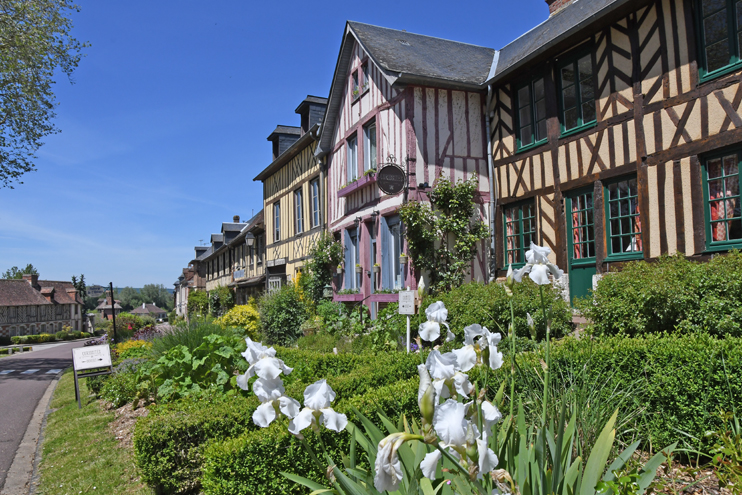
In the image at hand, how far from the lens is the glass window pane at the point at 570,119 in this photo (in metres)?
8.98

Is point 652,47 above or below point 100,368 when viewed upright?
above

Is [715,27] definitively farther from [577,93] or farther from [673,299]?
[673,299]

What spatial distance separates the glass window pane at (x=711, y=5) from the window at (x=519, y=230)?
402 cm

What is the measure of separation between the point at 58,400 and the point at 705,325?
1021 cm

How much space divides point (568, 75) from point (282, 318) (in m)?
8.39

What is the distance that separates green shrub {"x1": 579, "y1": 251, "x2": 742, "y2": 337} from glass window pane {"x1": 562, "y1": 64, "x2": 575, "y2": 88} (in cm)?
420

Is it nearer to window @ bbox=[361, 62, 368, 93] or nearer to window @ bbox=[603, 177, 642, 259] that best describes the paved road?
window @ bbox=[603, 177, 642, 259]

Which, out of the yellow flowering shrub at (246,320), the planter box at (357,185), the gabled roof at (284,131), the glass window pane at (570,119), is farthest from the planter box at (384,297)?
the gabled roof at (284,131)

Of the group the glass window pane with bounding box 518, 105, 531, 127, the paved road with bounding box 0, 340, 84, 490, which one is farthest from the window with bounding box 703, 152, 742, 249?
the paved road with bounding box 0, 340, 84, 490

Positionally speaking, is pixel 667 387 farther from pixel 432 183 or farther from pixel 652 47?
pixel 432 183

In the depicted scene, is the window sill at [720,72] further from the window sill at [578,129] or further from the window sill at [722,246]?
the window sill at [722,246]

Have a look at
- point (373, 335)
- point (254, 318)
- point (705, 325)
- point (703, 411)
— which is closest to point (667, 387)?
point (703, 411)

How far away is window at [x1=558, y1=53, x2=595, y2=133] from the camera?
28.6ft

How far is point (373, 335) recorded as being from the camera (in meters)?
9.02
